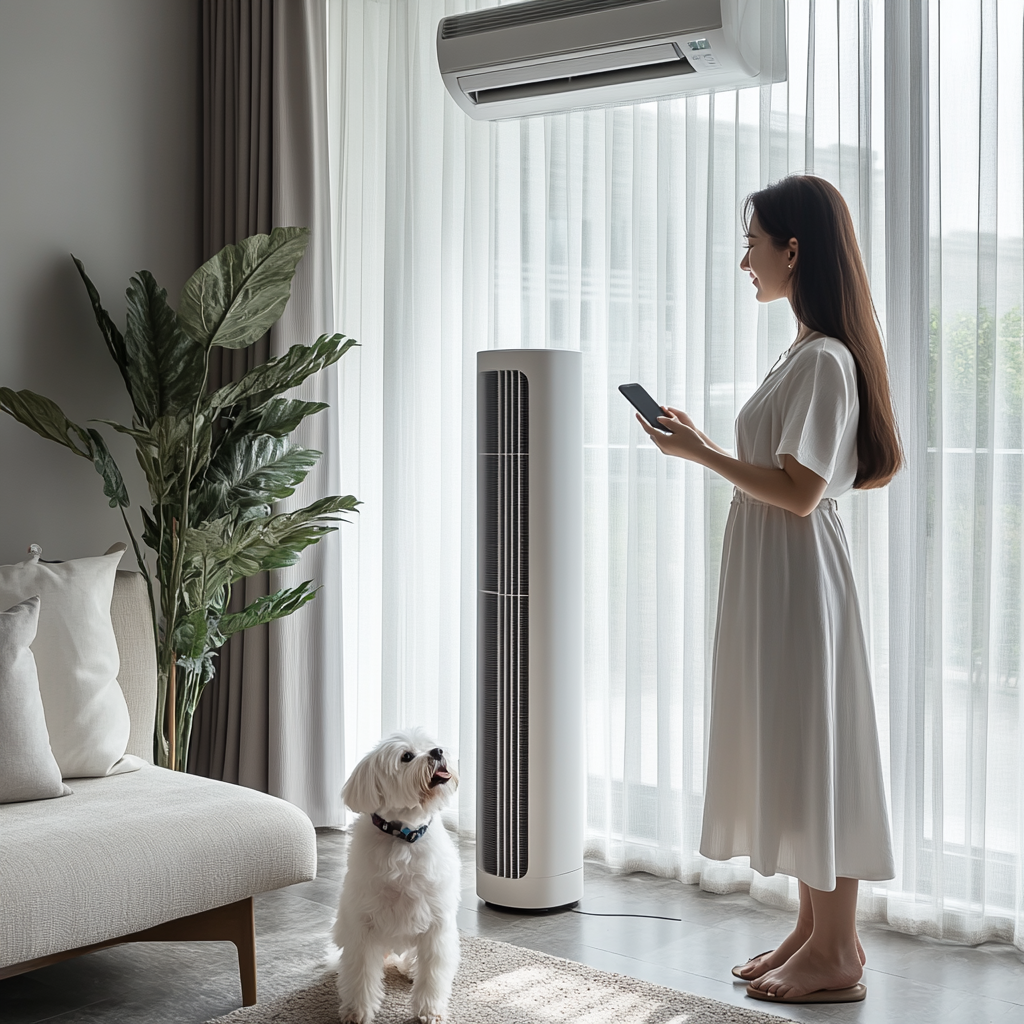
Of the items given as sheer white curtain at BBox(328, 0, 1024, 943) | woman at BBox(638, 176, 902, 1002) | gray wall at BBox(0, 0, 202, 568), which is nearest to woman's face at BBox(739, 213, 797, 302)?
woman at BBox(638, 176, 902, 1002)

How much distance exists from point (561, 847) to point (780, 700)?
0.81 m

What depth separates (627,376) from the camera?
10.1 ft

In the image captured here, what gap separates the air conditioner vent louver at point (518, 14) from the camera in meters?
2.68

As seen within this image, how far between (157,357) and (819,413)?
179 centimetres

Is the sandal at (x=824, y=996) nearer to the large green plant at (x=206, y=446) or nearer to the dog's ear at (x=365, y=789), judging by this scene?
the dog's ear at (x=365, y=789)

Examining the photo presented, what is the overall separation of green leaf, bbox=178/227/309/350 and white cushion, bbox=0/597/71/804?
91cm

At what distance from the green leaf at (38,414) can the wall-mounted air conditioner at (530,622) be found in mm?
1090

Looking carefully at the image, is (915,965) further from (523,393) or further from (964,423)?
(523,393)

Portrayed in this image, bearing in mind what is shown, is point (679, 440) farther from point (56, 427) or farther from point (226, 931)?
point (56, 427)

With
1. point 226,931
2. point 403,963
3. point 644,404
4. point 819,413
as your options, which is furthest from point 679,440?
point 226,931

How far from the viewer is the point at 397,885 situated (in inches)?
82.5

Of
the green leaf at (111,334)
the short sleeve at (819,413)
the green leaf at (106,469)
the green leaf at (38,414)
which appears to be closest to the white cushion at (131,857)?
the green leaf at (106,469)

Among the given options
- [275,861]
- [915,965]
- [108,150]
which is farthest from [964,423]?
[108,150]

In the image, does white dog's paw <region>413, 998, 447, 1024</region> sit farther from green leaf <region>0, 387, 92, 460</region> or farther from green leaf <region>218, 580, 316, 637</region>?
green leaf <region>0, 387, 92, 460</region>
